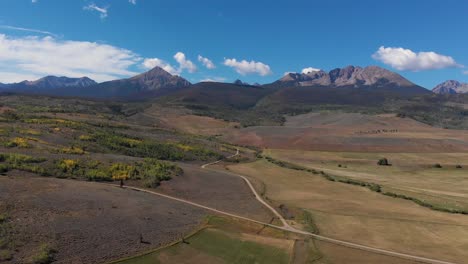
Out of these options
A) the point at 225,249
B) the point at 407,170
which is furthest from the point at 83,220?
the point at 407,170

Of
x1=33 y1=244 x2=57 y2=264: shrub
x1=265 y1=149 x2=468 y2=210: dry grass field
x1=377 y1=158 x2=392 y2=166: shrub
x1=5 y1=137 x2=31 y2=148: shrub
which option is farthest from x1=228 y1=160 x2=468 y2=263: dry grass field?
x1=377 y1=158 x2=392 y2=166: shrub

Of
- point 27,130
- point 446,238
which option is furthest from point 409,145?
point 27,130

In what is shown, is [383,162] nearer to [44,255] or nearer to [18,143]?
[18,143]

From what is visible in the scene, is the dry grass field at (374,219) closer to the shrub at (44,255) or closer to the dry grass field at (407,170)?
the dry grass field at (407,170)

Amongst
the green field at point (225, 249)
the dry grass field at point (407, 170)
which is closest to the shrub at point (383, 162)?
the dry grass field at point (407, 170)

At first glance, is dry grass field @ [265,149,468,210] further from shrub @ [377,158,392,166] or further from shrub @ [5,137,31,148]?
shrub @ [5,137,31,148]

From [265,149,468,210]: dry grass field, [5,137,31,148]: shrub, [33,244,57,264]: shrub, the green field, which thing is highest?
[5,137,31,148]: shrub

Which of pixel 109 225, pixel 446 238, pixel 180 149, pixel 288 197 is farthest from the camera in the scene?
pixel 180 149

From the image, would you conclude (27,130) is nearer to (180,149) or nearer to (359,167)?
(180,149)
